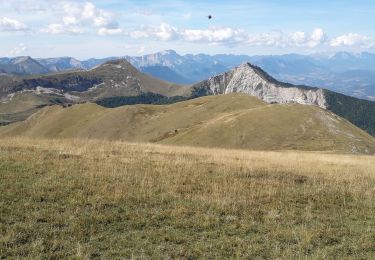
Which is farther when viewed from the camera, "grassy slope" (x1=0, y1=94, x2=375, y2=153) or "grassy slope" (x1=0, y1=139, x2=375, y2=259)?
"grassy slope" (x1=0, y1=94, x2=375, y2=153)

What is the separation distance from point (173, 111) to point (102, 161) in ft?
467

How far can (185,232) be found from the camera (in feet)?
43.0

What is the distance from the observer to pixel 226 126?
115625 millimetres

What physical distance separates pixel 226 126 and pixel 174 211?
333ft

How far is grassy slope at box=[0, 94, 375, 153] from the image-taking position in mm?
99312

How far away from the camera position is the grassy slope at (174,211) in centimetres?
1162

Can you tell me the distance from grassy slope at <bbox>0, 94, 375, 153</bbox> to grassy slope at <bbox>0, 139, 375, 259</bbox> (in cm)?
7296

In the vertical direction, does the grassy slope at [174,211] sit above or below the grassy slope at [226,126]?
above

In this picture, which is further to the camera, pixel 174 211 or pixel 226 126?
pixel 226 126

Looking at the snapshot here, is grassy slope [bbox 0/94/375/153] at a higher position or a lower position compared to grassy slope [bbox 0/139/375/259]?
lower

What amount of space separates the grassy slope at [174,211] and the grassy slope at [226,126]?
72963 mm

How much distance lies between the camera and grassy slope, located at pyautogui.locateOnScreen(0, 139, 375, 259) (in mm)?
11617

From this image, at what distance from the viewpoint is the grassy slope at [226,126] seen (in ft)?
326

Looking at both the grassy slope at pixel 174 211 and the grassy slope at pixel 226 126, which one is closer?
the grassy slope at pixel 174 211
